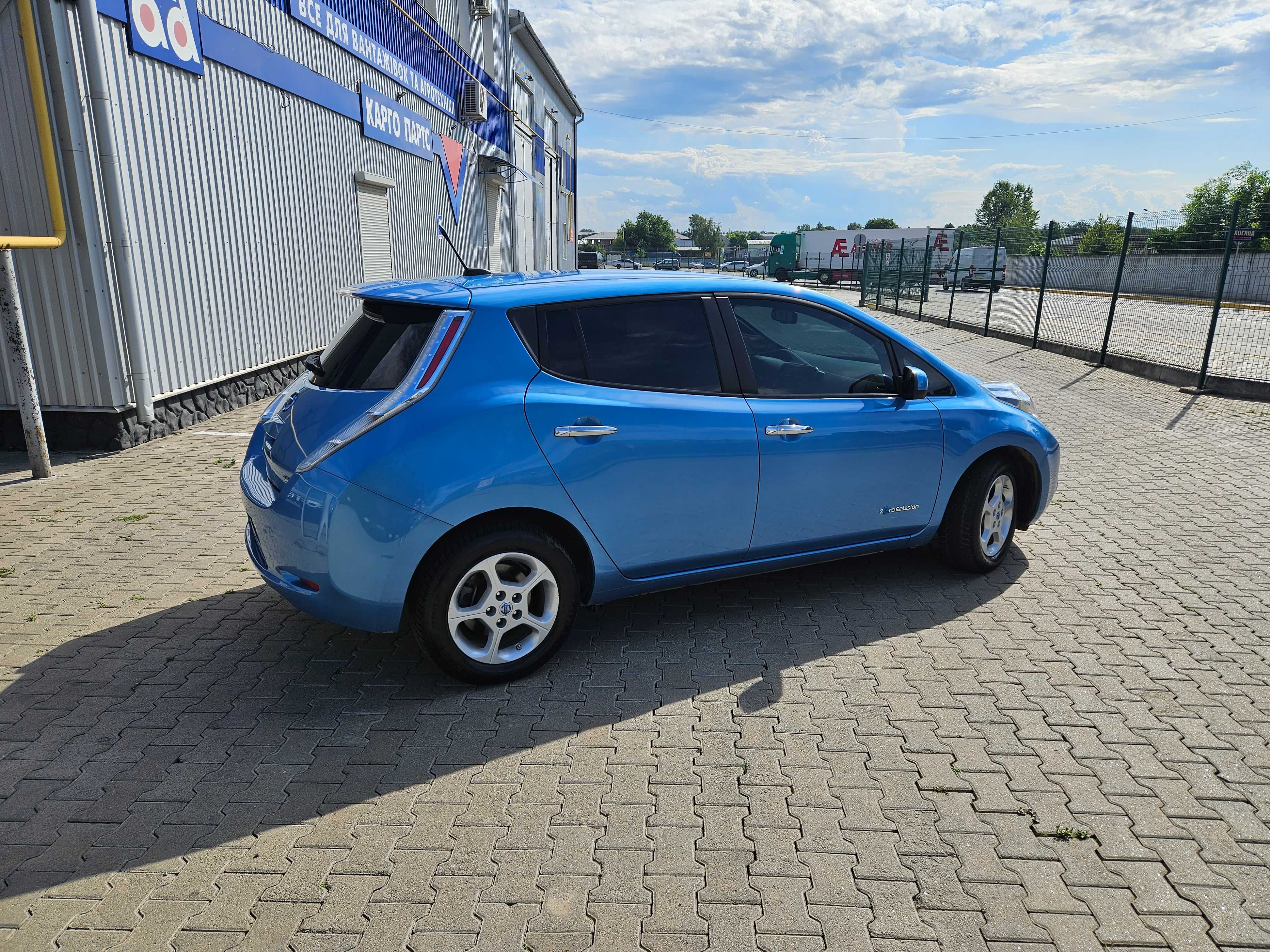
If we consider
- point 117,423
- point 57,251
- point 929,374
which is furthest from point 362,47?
point 929,374

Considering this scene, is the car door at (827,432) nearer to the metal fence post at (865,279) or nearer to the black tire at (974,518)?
the black tire at (974,518)

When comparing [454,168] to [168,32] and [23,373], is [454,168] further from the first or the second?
[23,373]

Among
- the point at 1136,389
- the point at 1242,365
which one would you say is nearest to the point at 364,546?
the point at 1136,389

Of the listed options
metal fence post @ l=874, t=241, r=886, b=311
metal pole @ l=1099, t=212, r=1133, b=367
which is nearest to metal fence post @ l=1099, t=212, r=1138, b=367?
metal pole @ l=1099, t=212, r=1133, b=367

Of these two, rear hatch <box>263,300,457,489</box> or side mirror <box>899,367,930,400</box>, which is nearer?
rear hatch <box>263,300,457,489</box>

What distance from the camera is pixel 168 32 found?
782 cm

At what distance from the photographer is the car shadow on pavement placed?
279cm

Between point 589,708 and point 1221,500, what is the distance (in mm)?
5779

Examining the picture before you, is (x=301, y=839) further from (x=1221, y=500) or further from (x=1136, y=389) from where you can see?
(x=1136, y=389)

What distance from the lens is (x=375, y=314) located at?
3828 millimetres

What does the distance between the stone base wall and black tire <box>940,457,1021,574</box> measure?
16.0 ft

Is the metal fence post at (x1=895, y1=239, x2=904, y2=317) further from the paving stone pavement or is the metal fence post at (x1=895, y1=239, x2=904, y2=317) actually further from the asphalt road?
the paving stone pavement

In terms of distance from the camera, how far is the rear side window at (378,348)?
3510 millimetres

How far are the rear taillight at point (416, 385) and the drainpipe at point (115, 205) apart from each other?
4.94 metres
